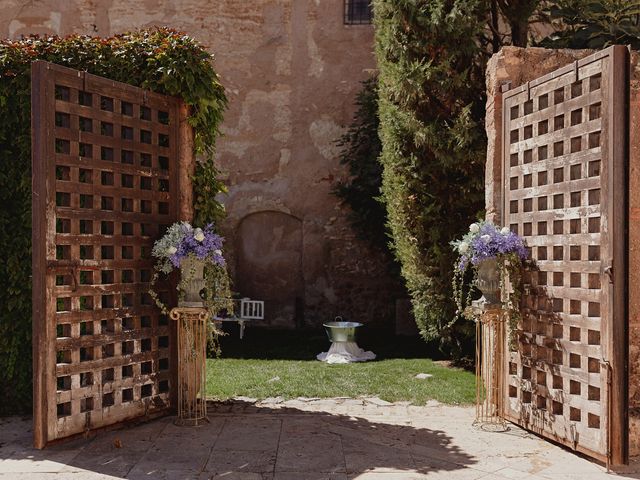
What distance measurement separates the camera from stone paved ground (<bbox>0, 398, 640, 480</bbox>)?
166 inches

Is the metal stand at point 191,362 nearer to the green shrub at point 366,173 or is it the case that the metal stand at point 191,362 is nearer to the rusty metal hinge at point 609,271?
the rusty metal hinge at point 609,271

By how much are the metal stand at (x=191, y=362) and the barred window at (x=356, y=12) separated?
8173 mm

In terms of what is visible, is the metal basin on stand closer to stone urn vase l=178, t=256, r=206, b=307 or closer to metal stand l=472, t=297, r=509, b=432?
metal stand l=472, t=297, r=509, b=432

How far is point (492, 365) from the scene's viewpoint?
18.0ft

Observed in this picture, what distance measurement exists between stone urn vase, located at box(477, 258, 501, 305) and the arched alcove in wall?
702 cm

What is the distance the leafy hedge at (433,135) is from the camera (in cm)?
720

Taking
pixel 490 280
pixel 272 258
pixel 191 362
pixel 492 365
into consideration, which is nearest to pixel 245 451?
pixel 191 362

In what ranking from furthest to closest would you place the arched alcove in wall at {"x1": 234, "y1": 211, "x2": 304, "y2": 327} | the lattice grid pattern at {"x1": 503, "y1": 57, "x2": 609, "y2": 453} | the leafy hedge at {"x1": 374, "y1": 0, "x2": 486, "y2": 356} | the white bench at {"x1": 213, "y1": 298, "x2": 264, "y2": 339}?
the arched alcove in wall at {"x1": 234, "y1": 211, "x2": 304, "y2": 327} < the white bench at {"x1": 213, "y1": 298, "x2": 264, "y2": 339} < the leafy hedge at {"x1": 374, "y1": 0, "x2": 486, "y2": 356} < the lattice grid pattern at {"x1": 503, "y1": 57, "x2": 609, "y2": 453}

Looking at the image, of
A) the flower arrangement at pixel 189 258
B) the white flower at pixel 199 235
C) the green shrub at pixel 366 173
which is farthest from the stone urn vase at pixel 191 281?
the green shrub at pixel 366 173

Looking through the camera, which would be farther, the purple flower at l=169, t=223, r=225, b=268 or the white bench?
the white bench

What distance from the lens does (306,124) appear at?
39.4 ft

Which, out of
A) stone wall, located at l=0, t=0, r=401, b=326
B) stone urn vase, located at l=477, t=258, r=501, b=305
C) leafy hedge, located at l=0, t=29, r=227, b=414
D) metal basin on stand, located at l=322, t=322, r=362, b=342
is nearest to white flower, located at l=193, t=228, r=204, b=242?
leafy hedge, located at l=0, t=29, r=227, b=414

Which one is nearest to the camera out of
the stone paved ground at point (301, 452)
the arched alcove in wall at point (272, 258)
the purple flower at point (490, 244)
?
the stone paved ground at point (301, 452)

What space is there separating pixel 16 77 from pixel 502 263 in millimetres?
4249
